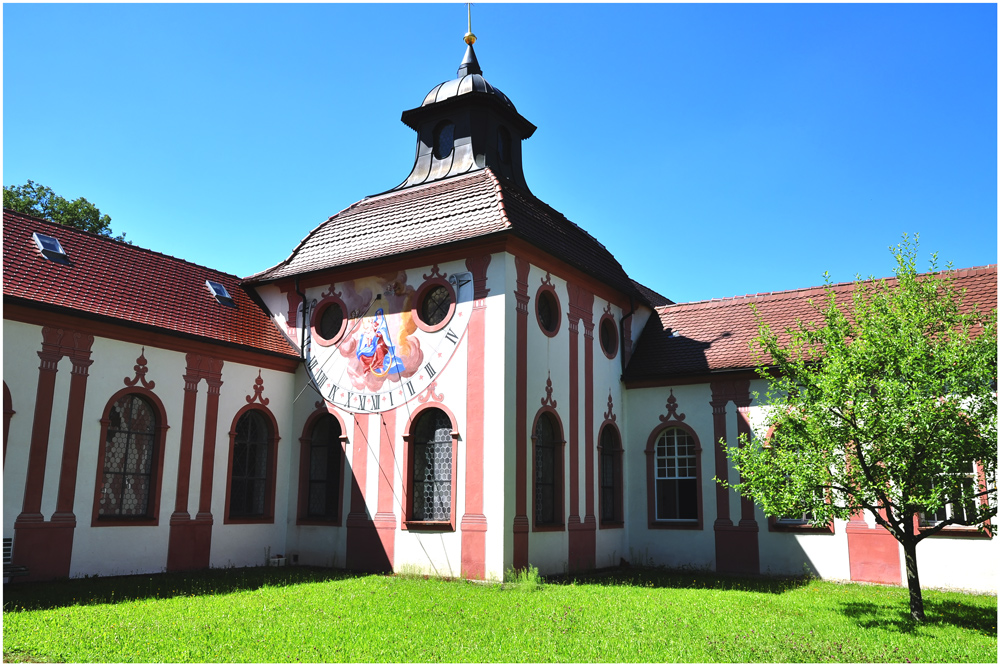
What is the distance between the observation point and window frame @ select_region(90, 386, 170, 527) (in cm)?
1414

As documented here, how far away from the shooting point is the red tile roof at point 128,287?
1445 centimetres

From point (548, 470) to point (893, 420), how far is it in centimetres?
A: 724

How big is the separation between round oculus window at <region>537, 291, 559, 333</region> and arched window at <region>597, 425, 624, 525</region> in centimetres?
292

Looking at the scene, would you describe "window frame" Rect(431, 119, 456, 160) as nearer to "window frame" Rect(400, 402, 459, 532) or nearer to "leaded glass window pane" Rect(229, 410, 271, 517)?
"window frame" Rect(400, 402, 459, 532)

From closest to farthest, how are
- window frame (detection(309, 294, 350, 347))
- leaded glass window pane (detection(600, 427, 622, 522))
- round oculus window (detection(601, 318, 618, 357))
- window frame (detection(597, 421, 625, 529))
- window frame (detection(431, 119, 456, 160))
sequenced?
window frame (detection(309, 294, 350, 347)) < window frame (detection(597, 421, 625, 529)) < leaded glass window pane (detection(600, 427, 622, 522)) < round oculus window (detection(601, 318, 618, 357)) < window frame (detection(431, 119, 456, 160))

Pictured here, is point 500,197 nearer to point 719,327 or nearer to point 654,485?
point 719,327

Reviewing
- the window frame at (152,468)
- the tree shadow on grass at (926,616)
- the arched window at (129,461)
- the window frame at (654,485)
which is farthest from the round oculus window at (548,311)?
the arched window at (129,461)

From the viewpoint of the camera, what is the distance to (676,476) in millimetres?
18156

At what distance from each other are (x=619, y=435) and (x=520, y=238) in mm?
5774

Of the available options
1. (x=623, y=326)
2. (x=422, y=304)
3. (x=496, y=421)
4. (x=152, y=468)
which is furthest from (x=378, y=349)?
(x=623, y=326)

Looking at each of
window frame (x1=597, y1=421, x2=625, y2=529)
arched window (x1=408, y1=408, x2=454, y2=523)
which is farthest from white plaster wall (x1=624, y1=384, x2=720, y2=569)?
arched window (x1=408, y1=408, x2=454, y2=523)

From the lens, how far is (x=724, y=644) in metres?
9.09

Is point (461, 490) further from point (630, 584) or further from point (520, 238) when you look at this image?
point (520, 238)

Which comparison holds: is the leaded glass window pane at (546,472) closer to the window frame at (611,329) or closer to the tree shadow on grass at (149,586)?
the window frame at (611,329)
